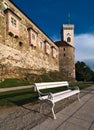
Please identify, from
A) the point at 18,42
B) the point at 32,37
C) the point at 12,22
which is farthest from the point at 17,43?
the point at 32,37

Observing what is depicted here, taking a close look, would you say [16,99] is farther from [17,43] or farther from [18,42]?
[18,42]

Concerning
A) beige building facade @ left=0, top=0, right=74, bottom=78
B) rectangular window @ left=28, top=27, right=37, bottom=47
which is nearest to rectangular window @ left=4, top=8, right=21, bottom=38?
beige building facade @ left=0, top=0, right=74, bottom=78

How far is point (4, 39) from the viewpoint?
2141 cm

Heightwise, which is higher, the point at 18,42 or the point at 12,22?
the point at 12,22

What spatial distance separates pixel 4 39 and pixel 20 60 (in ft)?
15.2

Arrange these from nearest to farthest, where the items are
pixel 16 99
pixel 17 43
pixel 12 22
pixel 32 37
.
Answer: pixel 16 99, pixel 12 22, pixel 17 43, pixel 32 37

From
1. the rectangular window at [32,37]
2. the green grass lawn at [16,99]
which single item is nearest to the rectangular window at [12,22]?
the rectangular window at [32,37]

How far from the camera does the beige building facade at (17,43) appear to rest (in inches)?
840

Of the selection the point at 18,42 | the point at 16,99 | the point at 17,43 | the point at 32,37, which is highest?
the point at 32,37

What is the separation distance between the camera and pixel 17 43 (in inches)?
971

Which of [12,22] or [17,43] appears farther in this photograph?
[17,43]

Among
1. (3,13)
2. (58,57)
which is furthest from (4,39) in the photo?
(58,57)

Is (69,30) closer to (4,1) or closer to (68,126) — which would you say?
(4,1)

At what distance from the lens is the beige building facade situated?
21.3 metres
